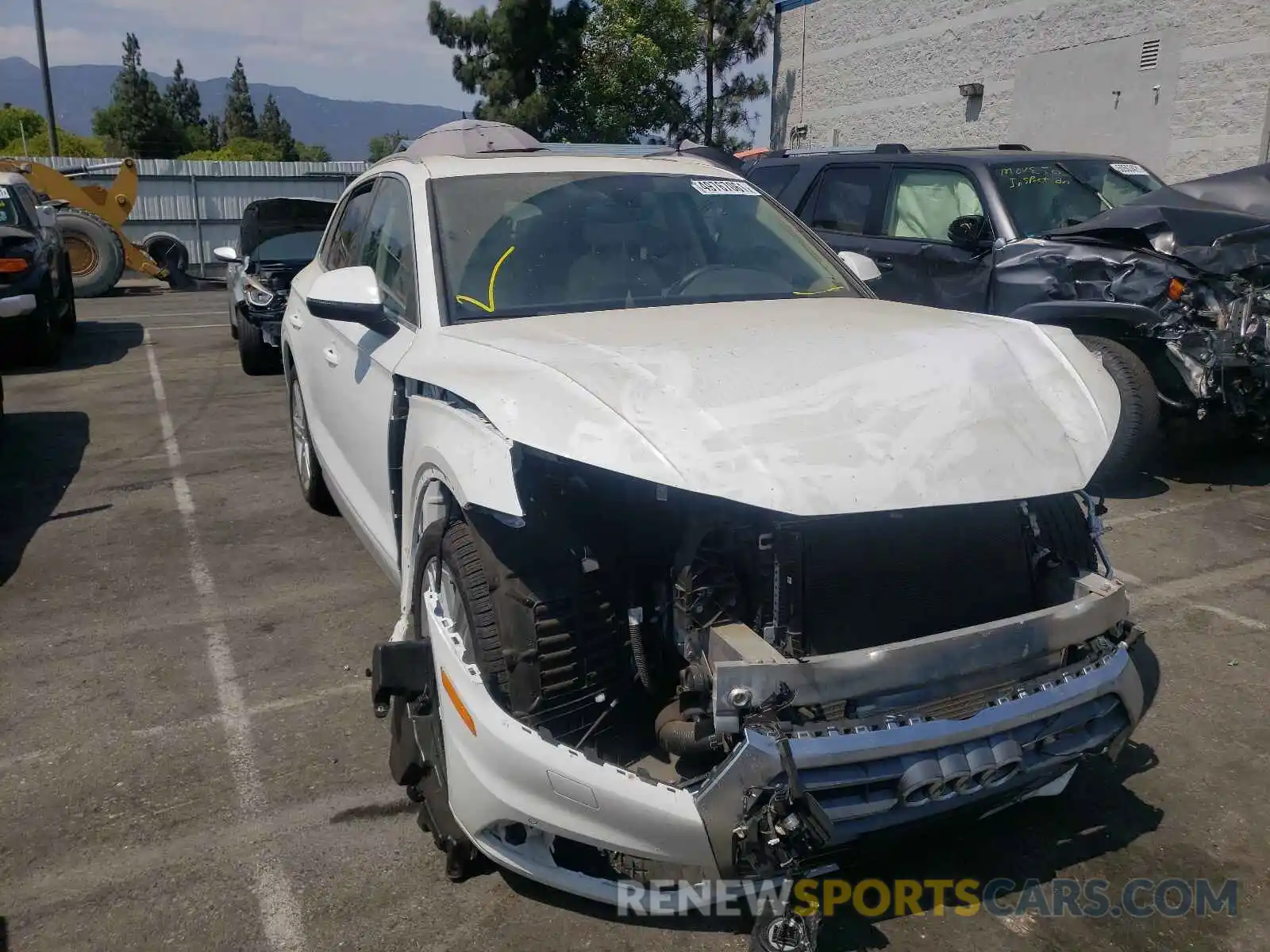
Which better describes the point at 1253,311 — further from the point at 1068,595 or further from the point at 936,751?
the point at 936,751

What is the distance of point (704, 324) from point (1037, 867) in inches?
69.7

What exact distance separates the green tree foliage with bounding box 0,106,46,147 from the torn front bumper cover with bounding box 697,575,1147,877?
68.3 meters

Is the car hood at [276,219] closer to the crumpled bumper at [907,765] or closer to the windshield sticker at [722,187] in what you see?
the windshield sticker at [722,187]

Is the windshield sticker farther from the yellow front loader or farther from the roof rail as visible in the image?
the yellow front loader

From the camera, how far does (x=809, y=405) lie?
8.04ft

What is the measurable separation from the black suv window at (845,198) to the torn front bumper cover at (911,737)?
5835 millimetres

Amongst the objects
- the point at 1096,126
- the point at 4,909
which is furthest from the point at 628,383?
the point at 1096,126

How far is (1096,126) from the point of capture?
16.3 meters

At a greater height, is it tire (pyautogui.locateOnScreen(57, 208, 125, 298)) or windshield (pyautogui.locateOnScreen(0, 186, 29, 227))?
windshield (pyautogui.locateOnScreen(0, 186, 29, 227))

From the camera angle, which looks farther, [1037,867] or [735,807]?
[1037,867]

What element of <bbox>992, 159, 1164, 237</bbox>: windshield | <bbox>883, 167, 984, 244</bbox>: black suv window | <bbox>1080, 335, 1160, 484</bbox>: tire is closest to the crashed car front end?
<bbox>1080, 335, 1160, 484</bbox>: tire

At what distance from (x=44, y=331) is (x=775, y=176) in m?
7.47

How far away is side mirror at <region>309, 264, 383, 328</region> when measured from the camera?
3393 mm

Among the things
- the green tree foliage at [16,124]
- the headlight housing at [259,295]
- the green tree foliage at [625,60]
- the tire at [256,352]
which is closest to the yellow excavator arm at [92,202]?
the tire at [256,352]
